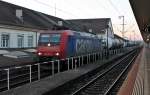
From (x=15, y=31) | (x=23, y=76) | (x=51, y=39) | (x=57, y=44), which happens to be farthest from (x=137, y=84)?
(x=15, y=31)

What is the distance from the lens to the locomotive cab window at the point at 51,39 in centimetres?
2466

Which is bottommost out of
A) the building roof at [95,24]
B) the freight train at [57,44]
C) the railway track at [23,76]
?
the railway track at [23,76]

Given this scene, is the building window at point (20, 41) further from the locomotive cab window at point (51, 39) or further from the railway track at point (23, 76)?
the railway track at point (23, 76)

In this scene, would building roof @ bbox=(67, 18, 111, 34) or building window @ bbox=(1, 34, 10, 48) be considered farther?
building roof @ bbox=(67, 18, 111, 34)

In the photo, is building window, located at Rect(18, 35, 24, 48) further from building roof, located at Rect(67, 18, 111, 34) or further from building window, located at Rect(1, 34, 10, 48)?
building roof, located at Rect(67, 18, 111, 34)

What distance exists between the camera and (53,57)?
23.7 meters

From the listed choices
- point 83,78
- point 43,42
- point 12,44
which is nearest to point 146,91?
point 83,78

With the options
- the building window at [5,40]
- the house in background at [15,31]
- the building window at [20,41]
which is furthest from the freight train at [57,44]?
the building window at [20,41]

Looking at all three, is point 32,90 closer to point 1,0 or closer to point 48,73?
point 48,73

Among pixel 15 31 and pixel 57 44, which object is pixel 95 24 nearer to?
pixel 15 31

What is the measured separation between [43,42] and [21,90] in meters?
11.3

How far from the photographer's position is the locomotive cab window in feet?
80.9

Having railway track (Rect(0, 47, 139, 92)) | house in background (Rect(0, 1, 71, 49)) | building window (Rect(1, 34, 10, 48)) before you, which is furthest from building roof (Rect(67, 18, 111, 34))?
railway track (Rect(0, 47, 139, 92))

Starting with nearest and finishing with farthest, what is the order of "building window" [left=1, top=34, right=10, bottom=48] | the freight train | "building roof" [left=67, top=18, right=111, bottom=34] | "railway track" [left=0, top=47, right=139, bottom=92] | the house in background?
"railway track" [left=0, top=47, right=139, bottom=92]
the freight train
"building window" [left=1, top=34, right=10, bottom=48]
the house in background
"building roof" [left=67, top=18, right=111, bottom=34]
